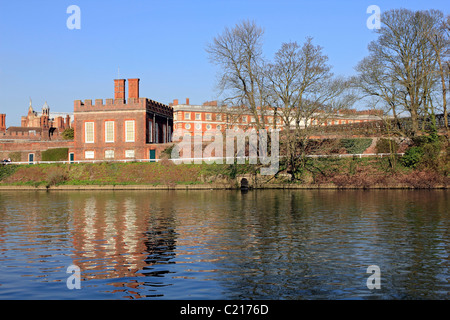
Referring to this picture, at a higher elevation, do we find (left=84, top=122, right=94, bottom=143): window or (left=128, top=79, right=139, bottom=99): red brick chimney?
(left=128, top=79, right=139, bottom=99): red brick chimney

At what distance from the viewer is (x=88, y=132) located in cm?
6106

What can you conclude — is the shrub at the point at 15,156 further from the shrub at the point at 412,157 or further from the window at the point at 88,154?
the shrub at the point at 412,157

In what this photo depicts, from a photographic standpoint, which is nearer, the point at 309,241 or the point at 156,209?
the point at 309,241

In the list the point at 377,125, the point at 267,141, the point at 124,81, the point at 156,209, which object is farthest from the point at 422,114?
the point at 124,81

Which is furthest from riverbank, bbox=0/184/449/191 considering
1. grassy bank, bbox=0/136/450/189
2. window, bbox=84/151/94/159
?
window, bbox=84/151/94/159

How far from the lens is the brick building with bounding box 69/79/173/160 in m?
59.7

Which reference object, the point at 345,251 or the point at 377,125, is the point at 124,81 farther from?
the point at 345,251

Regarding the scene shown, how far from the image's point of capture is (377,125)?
2110 inches

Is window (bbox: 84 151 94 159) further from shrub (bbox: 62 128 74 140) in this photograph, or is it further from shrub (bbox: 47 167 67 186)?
shrub (bbox: 62 128 74 140)

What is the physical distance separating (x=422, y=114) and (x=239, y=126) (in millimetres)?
17299

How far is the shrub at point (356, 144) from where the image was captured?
51.2m

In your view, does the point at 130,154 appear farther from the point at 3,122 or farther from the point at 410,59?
the point at 3,122

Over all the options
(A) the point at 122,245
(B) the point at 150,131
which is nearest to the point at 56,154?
(B) the point at 150,131

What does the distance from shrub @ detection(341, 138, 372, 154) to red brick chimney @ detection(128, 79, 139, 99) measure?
2552 cm
